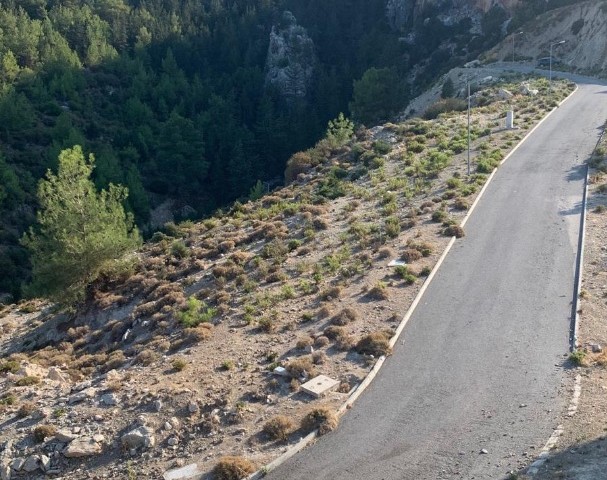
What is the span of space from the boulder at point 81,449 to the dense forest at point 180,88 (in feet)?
125

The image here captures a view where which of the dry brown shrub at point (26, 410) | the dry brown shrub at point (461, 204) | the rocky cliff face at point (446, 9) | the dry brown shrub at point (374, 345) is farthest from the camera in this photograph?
the rocky cliff face at point (446, 9)

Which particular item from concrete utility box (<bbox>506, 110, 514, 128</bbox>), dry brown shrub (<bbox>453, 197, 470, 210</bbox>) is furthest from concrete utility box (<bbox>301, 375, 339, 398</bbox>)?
concrete utility box (<bbox>506, 110, 514, 128</bbox>)

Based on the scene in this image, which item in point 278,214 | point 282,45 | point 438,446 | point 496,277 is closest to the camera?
point 438,446

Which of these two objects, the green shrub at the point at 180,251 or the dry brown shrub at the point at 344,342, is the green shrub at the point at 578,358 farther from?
the green shrub at the point at 180,251

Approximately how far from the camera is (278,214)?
104 feet

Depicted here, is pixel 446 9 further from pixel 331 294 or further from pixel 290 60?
pixel 331 294

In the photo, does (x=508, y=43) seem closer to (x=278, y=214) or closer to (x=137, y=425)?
(x=278, y=214)

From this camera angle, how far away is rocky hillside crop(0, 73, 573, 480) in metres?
14.0

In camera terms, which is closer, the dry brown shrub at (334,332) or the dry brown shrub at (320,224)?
the dry brown shrub at (334,332)

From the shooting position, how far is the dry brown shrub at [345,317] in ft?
61.2

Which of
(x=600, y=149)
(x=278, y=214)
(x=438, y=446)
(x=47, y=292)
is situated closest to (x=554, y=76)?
(x=600, y=149)

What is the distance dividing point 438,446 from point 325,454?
7.50 feet

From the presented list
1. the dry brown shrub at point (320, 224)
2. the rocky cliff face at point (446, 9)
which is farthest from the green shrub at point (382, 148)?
the rocky cliff face at point (446, 9)

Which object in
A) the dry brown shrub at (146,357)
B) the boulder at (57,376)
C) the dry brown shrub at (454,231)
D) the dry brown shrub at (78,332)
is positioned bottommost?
the dry brown shrub at (78,332)
